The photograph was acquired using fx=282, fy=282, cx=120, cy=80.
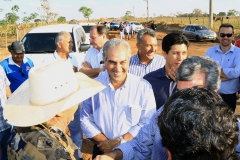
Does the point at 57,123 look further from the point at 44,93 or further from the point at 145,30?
the point at 145,30

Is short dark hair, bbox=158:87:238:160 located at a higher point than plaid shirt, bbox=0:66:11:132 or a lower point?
higher

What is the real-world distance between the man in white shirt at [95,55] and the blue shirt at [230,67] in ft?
6.28

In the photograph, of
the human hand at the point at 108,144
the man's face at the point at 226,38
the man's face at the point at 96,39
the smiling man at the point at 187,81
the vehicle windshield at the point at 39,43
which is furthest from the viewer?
the vehicle windshield at the point at 39,43

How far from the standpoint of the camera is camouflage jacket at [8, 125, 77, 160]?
1.71 m

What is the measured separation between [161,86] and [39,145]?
179 cm

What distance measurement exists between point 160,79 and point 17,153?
190 centimetres

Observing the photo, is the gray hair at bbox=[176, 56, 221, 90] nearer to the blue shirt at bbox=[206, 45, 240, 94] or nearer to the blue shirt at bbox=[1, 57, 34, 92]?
the blue shirt at bbox=[206, 45, 240, 94]

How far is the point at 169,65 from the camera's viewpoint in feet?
10.6

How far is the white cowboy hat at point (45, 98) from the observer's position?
1895 mm

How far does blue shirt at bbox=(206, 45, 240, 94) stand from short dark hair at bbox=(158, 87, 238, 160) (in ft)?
10.7

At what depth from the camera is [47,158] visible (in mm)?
1686

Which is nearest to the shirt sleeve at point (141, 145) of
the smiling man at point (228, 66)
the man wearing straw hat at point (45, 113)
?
the man wearing straw hat at point (45, 113)

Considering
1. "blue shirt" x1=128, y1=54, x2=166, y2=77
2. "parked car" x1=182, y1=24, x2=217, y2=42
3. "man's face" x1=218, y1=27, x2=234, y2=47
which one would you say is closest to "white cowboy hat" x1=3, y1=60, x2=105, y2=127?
"blue shirt" x1=128, y1=54, x2=166, y2=77

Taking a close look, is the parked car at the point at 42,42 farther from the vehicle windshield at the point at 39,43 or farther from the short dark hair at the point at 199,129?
the short dark hair at the point at 199,129
